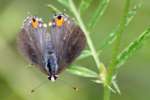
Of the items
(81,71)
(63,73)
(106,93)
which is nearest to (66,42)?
(81,71)

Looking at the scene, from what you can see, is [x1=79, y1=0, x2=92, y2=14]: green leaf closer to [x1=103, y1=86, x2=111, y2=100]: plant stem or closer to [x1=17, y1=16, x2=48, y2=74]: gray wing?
[x1=17, y1=16, x2=48, y2=74]: gray wing

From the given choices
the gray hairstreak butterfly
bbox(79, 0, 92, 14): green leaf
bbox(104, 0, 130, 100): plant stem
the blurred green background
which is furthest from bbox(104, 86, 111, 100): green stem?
the blurred green background

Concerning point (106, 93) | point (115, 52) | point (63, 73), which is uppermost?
point (115, 52)

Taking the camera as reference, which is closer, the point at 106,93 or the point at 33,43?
the point at 106,93

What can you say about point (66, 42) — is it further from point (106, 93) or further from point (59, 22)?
point (106, 93)

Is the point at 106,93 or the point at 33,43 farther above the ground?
the point at 33,43

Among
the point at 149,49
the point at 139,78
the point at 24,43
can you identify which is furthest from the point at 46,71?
the point at 139,78

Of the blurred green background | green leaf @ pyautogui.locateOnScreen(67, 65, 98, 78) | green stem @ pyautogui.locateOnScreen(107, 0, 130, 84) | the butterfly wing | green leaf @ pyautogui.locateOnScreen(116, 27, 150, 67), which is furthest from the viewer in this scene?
the blurred green background
